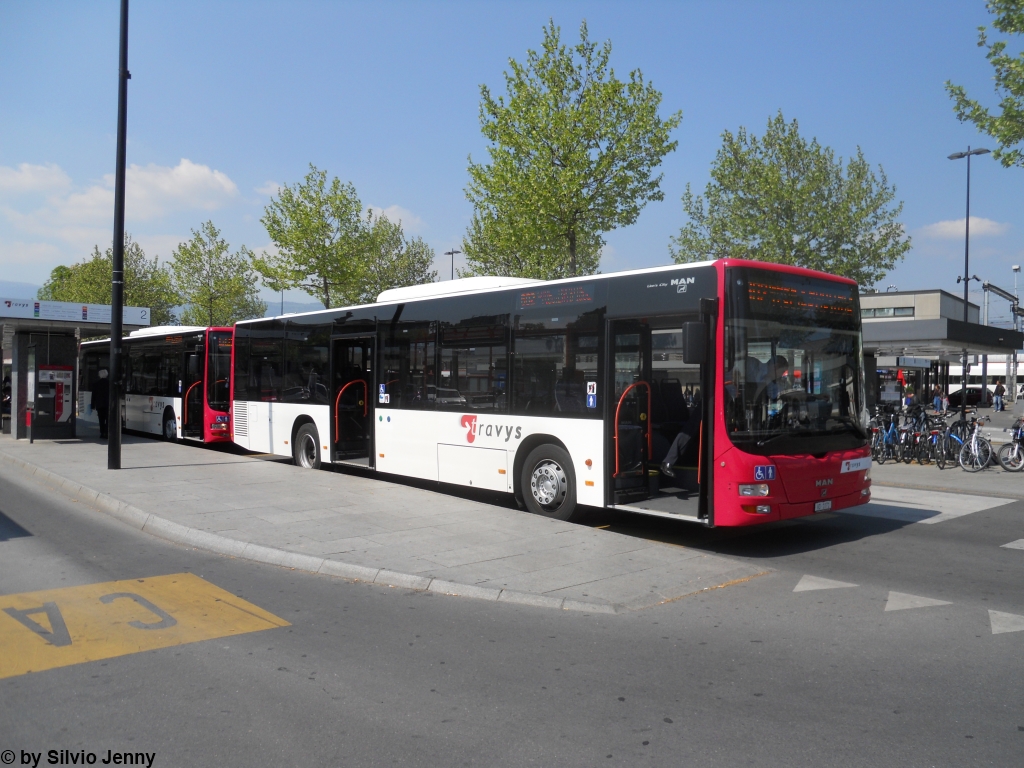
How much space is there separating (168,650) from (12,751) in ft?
4.98

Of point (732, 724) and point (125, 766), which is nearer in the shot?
point (125, 766)

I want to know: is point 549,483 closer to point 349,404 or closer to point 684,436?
point 684,436

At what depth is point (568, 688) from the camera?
15.6 ft

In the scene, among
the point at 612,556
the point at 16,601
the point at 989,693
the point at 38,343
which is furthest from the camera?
the point at 38,343

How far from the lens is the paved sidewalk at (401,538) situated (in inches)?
279

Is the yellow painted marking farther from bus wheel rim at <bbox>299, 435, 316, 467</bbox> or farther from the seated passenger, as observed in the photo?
bus wheel rim at <bbox>299, 435, 316, 467</bbox>

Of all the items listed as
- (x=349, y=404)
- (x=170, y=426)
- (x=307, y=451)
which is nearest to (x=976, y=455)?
(x=349, y=404)

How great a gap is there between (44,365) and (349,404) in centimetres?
1014

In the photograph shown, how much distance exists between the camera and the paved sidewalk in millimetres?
7098

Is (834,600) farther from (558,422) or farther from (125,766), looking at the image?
Result: (125,766)

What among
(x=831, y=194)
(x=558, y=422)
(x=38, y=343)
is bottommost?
(x=558, y=422)

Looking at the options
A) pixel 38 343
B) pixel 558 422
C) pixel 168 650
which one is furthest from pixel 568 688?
pixel 38 343

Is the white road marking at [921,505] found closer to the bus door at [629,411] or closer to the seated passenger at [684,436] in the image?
the seated passenger at [684,436]

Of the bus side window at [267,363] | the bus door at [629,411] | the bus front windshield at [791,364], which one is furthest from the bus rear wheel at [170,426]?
the bus front windshield at [791,364]
